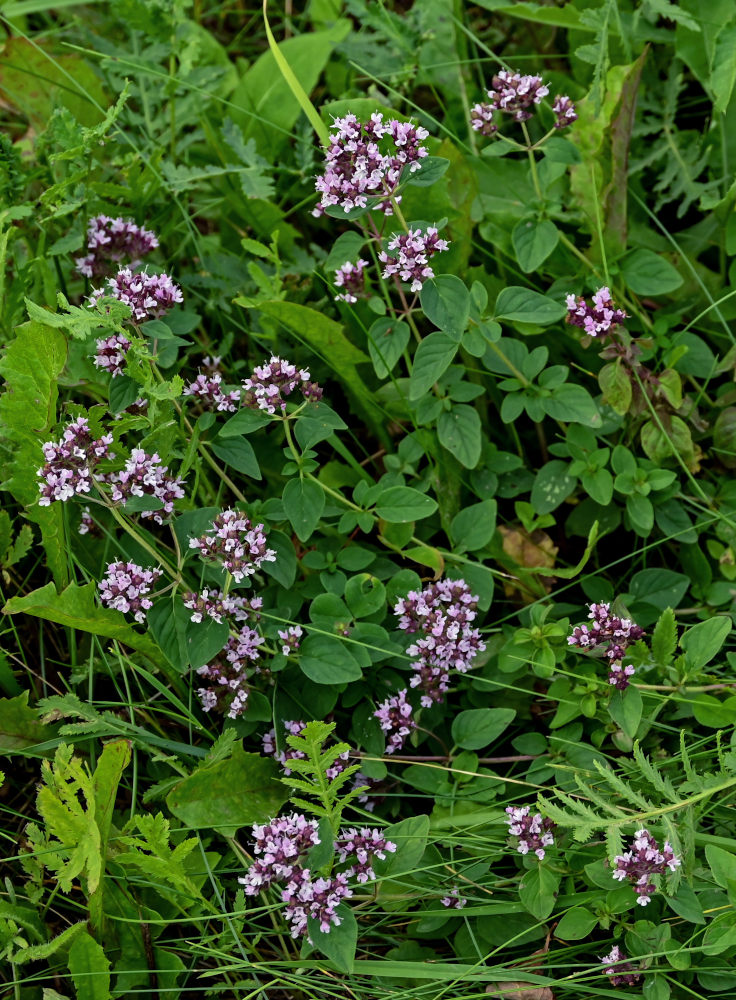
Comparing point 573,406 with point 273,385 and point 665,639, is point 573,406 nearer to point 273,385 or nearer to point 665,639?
point 665,639

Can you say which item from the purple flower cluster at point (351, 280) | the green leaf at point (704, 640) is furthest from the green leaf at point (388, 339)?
the green leaf at point (704, 640)

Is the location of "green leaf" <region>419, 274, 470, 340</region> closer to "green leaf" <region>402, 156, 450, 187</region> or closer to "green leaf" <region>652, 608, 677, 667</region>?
"green leaf" <region>402, 156, 450, 187</region>

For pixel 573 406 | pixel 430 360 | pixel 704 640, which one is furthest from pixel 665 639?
pixel 430 360

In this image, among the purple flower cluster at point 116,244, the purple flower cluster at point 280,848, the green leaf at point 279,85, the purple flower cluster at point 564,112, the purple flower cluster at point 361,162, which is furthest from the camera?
the green leaf at point 279,85

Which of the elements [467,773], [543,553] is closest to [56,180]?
[543,553]

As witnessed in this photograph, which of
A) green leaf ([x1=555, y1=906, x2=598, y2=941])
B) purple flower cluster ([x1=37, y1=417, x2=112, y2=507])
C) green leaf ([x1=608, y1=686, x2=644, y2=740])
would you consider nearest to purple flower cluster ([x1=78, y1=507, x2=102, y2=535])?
Answer: purple flower cluster ([x1=37, y1=417, x2=112, y2=507])

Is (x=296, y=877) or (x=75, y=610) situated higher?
(x=75, y=610)

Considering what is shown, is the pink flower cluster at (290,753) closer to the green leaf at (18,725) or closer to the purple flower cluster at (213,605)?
the purple flower cluster at (213,605)
